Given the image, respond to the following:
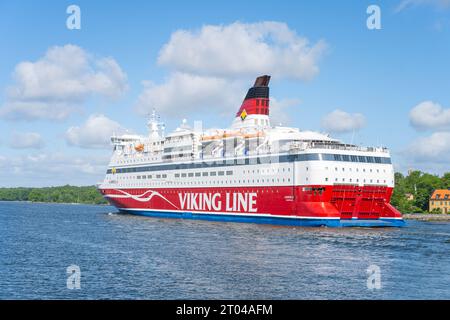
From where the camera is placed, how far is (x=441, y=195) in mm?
108250

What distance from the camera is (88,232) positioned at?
51062mm

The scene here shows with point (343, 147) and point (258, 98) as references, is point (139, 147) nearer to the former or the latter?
point (258, 98)

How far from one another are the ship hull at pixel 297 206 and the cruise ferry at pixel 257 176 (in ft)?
0.31

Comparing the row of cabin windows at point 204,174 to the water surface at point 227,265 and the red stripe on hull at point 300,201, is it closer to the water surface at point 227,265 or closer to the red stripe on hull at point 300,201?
the red stripe on hull at point 300,201

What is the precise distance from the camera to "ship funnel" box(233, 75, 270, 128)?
6731 centimetres

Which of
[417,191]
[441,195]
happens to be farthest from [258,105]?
[417,191]

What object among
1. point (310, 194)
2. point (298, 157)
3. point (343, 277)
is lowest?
point (343, 277)

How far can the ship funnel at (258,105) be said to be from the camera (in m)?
67.3

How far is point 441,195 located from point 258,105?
5804 centimetres

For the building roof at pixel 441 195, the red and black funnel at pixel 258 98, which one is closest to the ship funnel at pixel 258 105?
the red and black funnel at pixel 258 98

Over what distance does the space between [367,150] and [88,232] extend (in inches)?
1138
